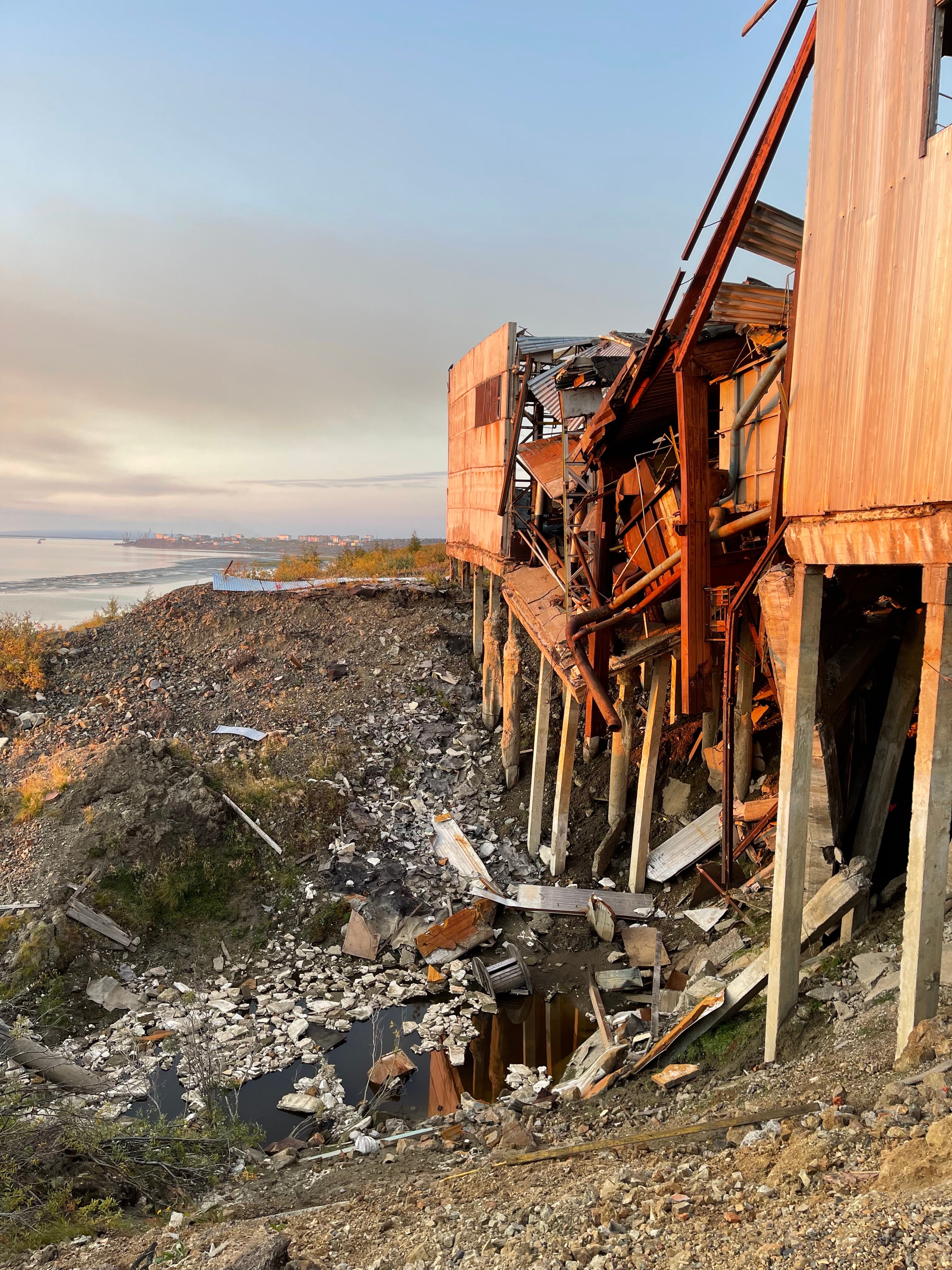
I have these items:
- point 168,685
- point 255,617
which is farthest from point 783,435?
point 255,617

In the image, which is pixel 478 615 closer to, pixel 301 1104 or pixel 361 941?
pixel 361 941

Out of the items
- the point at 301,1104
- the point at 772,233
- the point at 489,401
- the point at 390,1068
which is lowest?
the point at 301,1104

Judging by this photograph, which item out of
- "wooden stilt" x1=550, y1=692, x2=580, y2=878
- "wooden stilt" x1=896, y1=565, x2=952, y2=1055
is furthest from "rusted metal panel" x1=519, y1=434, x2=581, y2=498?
"wooden stilt" x1=896, y1=565, x2=952, y2=1055

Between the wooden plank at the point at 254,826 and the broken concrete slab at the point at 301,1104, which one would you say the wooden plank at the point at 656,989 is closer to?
the broken concrete slab at the point at 301,1104

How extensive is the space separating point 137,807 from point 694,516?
9020 millimetres

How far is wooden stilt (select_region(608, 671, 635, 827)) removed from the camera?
10164 millimetres

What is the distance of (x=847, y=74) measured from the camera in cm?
468

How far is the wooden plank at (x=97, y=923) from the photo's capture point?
9578 mm

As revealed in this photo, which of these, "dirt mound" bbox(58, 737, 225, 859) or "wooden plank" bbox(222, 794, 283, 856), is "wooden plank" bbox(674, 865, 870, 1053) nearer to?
"wooden plank" bbox(222, 794, 283, 856)

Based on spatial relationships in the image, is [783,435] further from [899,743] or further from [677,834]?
[677,834]

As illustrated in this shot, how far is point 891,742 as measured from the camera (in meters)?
6.53

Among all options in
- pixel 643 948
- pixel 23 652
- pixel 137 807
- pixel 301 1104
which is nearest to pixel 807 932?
pixel 643 948

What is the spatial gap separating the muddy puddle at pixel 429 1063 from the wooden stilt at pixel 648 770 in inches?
74.1

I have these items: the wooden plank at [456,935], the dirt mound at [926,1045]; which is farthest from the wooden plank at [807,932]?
the wooden plank at [456,935]
